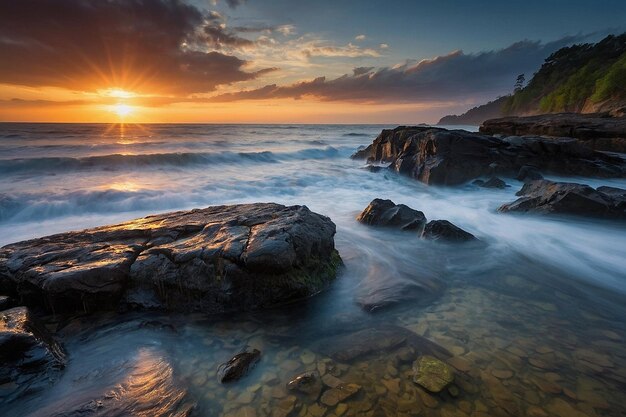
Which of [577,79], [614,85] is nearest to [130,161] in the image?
[614,85]

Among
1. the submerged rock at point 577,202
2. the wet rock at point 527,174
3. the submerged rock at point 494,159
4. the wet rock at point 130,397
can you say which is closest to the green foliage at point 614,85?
the submerged rock at point 494,159

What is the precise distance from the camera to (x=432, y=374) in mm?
3445

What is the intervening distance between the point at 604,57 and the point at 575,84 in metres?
13.3

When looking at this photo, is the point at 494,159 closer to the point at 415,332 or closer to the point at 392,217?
the point at 392,217

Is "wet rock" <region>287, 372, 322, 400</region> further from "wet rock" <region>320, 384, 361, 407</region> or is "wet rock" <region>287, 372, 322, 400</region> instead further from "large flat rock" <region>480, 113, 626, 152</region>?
"large flat rock" <region>480, 113, 626, 152</region>

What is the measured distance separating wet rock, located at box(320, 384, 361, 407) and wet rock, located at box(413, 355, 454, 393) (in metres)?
0.66

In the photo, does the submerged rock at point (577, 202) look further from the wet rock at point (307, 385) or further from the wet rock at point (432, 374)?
the wet rock at point (307, 385)

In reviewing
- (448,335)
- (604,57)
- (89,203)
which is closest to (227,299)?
(448,335)

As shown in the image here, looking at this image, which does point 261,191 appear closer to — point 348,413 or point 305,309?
point 305,309

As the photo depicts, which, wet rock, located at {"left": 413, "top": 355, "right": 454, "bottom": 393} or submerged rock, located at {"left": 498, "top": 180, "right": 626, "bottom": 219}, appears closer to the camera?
wet rock, located at {"left": 413, "top": 355, "right": 454, "bottom": 393}

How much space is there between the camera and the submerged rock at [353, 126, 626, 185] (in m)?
15.8

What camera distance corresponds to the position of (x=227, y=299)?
4.83 metres

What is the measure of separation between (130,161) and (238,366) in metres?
23.0

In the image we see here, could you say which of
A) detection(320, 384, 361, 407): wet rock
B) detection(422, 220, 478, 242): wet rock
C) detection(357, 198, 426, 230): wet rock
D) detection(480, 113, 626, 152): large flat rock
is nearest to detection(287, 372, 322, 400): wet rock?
detection(320, 384, 361, 407): wet rock
